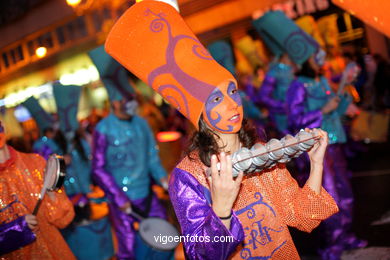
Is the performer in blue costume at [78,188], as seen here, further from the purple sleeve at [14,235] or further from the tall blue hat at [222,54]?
the tall blue hat at [222,54]

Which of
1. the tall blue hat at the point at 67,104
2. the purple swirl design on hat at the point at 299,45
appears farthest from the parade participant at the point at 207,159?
the tall blue hat at the point at 67,104

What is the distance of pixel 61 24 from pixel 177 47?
1959 cm

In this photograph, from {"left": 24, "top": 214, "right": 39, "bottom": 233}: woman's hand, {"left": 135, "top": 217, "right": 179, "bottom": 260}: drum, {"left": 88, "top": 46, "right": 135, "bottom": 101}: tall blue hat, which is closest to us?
{"left": 24, "top": 214, "right": 39, "bottom": 233}: woman's hand

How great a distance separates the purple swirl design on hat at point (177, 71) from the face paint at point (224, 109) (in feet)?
0.21

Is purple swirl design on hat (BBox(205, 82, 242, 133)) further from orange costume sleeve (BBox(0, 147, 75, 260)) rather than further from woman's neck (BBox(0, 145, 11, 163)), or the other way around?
woman's neck (BBox(0, 145, 11, 163))

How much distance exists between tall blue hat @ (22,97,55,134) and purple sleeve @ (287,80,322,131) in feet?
16.4

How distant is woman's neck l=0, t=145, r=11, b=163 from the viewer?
3.16 m

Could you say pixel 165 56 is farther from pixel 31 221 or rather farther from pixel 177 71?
pixel 31 221

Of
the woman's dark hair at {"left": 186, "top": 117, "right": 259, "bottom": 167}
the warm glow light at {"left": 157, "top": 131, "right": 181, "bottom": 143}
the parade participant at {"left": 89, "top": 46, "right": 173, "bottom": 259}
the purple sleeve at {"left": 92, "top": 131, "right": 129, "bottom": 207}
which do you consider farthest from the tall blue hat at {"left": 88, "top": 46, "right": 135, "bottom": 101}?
the warm glow light at {"left": 157, "top": 131, "right": 181, "bottom": 143}

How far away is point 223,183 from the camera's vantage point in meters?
1.89

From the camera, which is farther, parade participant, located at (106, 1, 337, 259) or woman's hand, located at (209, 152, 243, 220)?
parade participant, located at (106, 1, 337, 259)

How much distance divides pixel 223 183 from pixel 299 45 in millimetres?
3630

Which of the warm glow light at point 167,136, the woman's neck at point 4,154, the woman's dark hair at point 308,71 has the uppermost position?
the woman's neck at point 4,154

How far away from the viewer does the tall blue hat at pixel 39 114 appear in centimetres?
780
